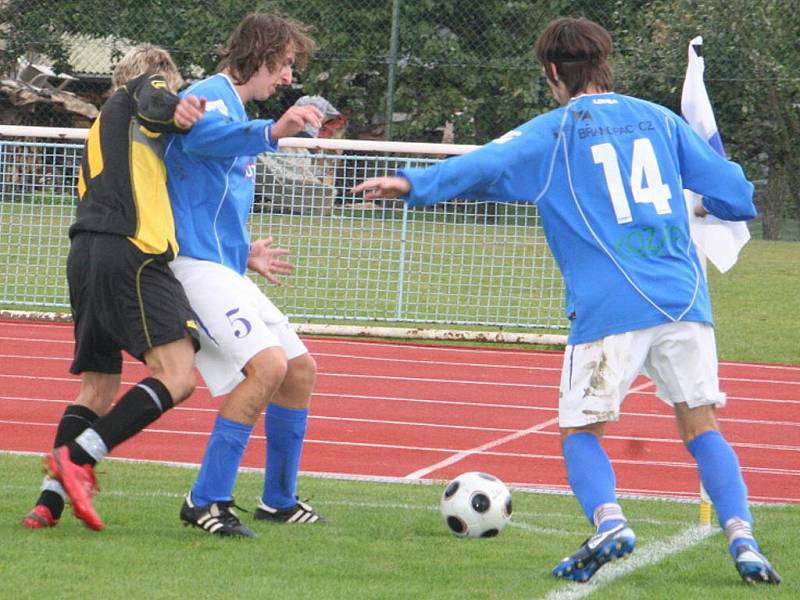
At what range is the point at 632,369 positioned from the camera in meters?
4.95

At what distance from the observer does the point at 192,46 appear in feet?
66.7

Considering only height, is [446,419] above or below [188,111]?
below

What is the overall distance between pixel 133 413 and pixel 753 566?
7.14 feet

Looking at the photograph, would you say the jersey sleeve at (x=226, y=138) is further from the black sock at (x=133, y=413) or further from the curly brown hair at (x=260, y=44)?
the black sock at (x=133, y=413)

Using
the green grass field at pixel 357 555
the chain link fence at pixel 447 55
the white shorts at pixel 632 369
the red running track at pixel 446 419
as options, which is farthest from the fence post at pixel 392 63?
the white shorts at pixel 632 369

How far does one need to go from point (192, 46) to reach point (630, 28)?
5.94 m

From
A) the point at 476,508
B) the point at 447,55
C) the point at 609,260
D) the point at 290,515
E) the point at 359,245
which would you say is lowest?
the point at 290,515

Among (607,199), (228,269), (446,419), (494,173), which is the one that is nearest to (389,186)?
(494,173)

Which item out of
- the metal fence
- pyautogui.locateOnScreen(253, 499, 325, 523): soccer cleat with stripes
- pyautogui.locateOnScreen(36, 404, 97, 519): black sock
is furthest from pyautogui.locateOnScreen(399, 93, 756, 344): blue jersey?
the metal fence

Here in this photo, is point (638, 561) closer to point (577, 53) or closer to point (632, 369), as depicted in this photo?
point (632, 369)

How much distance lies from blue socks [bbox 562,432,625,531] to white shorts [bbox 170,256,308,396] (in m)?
1.22

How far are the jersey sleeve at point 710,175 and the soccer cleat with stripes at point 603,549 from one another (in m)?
1.19

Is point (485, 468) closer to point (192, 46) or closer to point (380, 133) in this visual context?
point (380, 133)

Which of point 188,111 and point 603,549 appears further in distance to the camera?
point 188,111
